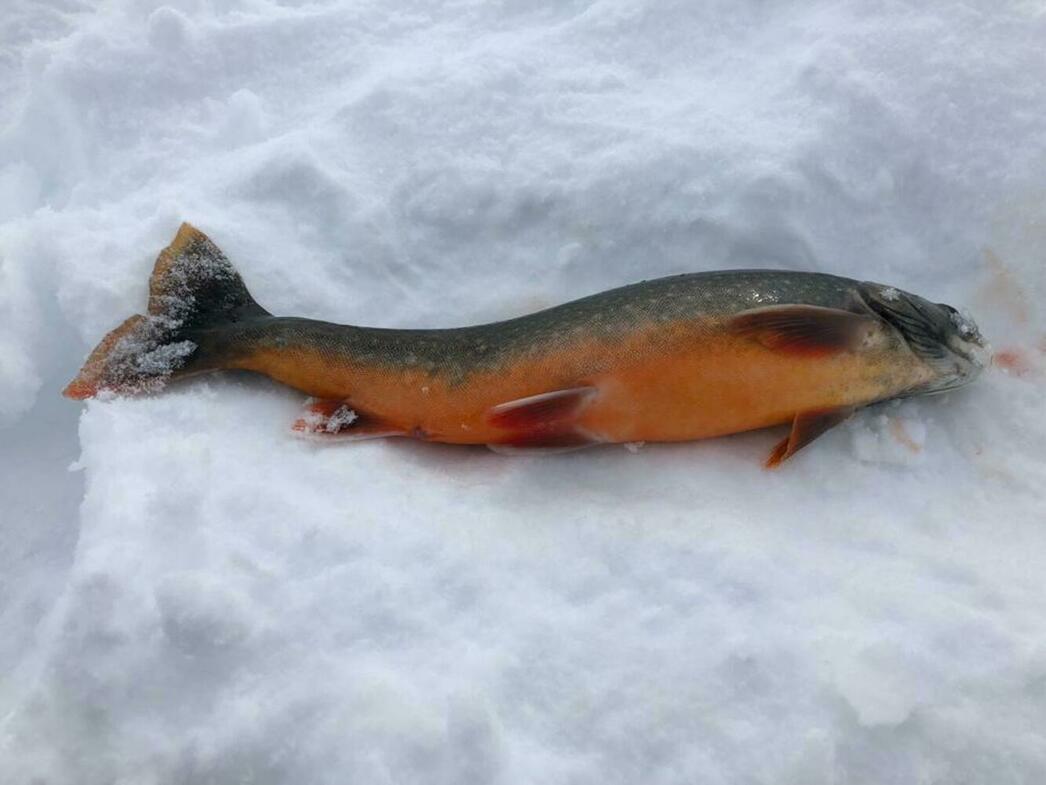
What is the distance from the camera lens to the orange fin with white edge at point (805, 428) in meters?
3.02

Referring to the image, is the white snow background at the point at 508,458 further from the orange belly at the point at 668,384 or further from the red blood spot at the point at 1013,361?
the orange belly at the point at 668,384

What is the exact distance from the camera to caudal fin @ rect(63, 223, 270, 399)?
3.06 metres

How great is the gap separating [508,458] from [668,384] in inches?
26.7

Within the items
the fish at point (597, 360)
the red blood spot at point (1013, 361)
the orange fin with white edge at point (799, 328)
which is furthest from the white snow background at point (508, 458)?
the orange fin with white edge at point (799, 328)

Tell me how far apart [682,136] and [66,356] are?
2.80m

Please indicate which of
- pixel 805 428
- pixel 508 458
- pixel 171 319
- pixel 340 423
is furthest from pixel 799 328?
pixel 171 319

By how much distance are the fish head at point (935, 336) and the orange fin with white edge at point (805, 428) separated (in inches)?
15.0

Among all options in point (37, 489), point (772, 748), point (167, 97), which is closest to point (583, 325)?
point (772, 748)

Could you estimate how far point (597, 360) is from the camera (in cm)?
309

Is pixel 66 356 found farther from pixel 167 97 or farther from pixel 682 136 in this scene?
pixel 682 136

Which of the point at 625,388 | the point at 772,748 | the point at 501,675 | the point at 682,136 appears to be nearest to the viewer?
the point at 772,748

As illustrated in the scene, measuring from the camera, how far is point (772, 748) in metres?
2.03

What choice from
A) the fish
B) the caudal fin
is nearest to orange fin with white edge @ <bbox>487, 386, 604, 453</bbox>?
the fish

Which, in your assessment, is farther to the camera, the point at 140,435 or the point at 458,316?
the point at 458,316
